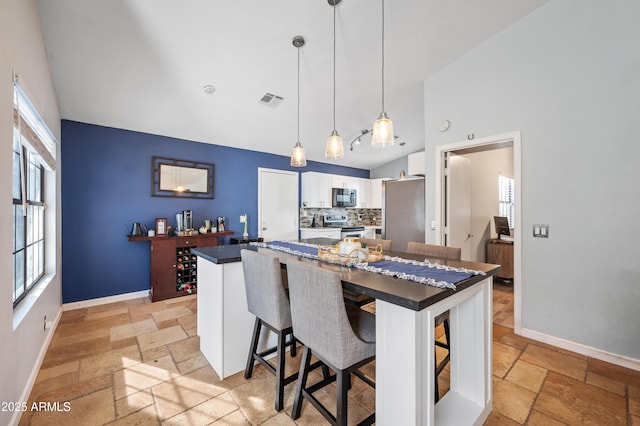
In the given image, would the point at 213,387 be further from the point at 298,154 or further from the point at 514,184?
the point at 514,184

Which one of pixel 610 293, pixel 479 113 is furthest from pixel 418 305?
pixel 479 113

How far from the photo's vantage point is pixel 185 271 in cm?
397

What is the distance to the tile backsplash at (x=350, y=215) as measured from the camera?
591 centimetres

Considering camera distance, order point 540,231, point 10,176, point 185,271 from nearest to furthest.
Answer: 1. point 10,176
2. point 540,231
3. point 185,271

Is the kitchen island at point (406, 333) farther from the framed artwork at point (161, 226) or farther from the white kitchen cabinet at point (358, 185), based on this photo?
the white kitchen cabinet at point (358, 185)

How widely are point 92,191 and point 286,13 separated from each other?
128 inches

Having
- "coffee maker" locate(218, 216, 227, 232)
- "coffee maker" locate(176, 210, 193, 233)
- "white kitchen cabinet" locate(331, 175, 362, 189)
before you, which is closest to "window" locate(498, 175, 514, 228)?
"white kitchen cabinet" locate(331, 175, 362, 189)

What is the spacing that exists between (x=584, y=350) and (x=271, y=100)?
4.18 meters

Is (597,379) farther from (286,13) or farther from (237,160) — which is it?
(237,160)

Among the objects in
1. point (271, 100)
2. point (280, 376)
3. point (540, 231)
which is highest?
point (271, 100)

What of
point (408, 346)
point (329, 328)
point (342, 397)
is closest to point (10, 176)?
point (329, 328)

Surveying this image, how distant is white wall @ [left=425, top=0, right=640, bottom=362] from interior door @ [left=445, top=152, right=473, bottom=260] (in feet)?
1.94

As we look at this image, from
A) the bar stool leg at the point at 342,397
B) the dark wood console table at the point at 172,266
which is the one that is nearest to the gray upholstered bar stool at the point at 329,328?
the bar stool leg at the point at 342,397

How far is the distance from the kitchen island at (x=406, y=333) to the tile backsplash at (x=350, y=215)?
3.34m
